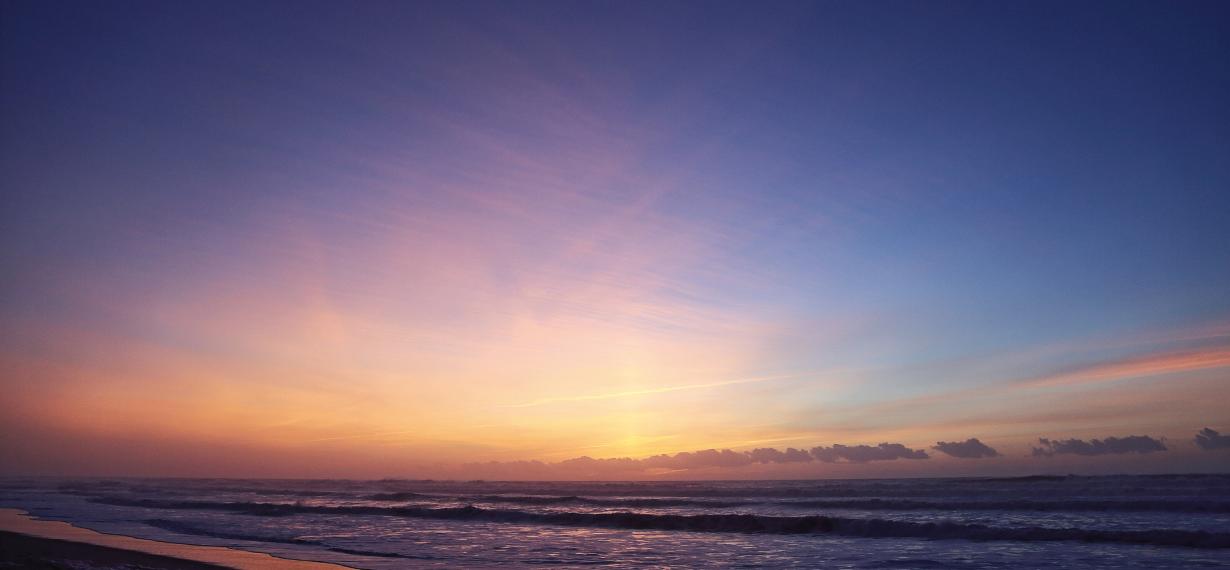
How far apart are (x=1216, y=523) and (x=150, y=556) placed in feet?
105

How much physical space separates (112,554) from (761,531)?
21.0m

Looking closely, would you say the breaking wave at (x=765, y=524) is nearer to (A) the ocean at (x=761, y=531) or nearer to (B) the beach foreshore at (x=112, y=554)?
(A) the ocean at (x=761, y=531)

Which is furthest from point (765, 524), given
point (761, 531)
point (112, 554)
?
point (112, 554)

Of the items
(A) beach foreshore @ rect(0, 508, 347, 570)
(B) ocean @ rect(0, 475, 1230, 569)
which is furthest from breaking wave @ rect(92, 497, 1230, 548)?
(A) beach foreshore @ rect(0, 508, 347, 570)

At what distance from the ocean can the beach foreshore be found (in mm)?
1157

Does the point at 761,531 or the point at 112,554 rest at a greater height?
the point at 112,554

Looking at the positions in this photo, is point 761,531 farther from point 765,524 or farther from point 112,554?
point 112,554

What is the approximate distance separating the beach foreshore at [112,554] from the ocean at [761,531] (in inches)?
45.5

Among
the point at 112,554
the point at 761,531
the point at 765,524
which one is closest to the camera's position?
the point at 112,554

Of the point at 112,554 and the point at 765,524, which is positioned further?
the point at 765,524

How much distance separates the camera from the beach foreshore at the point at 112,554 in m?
15.8

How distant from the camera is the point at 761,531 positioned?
26781 mm

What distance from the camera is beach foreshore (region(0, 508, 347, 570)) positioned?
15817 millimetres

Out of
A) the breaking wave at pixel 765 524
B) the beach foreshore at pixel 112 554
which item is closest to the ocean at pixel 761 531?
the breaking wave at pixel 765 524
